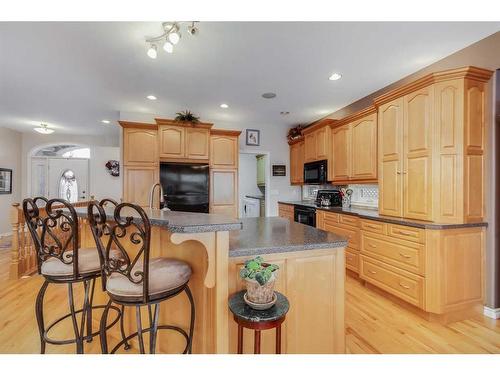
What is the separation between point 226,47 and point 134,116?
2.74m

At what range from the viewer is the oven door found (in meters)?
4.01

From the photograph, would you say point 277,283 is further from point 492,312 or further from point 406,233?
point 492,312

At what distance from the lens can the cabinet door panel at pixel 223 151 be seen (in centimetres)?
424

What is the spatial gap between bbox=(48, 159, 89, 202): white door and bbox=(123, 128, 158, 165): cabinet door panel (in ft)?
11.7

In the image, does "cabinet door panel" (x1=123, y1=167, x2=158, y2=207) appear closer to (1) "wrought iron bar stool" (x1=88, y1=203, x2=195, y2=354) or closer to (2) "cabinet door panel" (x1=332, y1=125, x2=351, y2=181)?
(1) "wrought iron bar stool" (x1=88, y1=203, x2=195, y2=354)

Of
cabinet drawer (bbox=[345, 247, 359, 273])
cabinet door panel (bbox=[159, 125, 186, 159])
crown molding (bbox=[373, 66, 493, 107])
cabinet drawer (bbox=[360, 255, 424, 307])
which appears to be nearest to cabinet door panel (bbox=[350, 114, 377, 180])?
crown molding (bbox=[373, 66, 493, 107])

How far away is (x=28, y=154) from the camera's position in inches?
247

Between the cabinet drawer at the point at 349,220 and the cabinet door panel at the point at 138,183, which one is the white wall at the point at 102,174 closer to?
the cabinet door panel at the point at 138,183

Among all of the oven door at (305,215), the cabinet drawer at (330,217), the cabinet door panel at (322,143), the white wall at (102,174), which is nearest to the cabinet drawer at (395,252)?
the cabinet drawer at (330,217)

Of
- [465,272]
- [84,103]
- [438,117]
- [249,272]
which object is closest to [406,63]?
[438,117]

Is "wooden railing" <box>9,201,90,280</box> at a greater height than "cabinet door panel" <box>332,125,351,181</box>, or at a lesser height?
lesser

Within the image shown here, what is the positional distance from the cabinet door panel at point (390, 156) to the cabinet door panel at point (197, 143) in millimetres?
2619

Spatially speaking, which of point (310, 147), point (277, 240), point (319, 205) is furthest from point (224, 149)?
point (277, 240)
